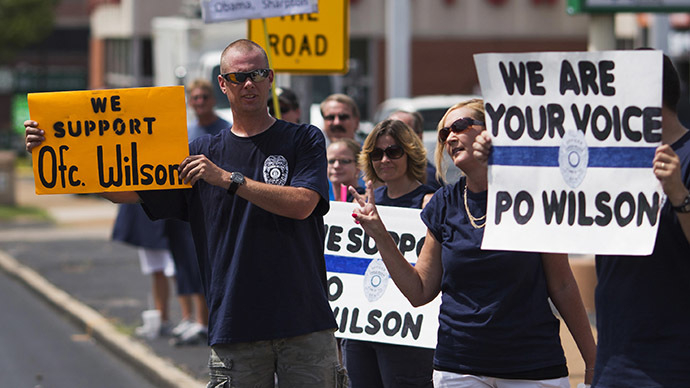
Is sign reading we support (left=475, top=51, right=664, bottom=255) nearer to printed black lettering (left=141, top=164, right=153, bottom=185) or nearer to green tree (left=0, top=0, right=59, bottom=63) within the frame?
printed black lettering (left=141, top=164, right=153, bottom=185)

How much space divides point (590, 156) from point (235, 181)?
4.33 feet

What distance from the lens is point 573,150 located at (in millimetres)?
3852

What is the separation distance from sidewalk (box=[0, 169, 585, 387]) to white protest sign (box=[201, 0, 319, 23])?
2.47 meters

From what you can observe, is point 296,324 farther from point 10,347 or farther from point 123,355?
point 10,347

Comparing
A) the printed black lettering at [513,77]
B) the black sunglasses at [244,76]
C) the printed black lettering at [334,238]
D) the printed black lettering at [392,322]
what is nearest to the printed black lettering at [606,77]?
the printed black lettering at [513,77]

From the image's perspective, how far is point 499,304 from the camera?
14.1ft

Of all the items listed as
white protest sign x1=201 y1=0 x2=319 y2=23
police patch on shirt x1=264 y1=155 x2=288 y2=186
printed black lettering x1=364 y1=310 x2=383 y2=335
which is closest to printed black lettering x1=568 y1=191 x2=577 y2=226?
police patch on shirt x1=264 y1=155 x2=288 y2=186

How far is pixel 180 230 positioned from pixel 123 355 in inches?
44.7

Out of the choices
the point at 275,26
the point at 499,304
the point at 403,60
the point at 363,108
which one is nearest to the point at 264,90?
the point at 499,304

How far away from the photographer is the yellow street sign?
819cm

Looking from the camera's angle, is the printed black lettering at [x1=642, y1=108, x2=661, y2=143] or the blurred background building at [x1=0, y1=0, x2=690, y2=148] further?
the blurred background building at [x1=0, y1=0, x2=690, y2=148]

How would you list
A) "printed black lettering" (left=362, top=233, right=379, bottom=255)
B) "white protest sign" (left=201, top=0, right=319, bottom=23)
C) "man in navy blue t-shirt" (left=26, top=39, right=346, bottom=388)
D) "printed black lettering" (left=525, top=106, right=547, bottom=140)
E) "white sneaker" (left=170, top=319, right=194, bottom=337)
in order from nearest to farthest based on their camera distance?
"printed black lettering" (left=525, top=106, right=547, bottom=140) → "man in navy blue t-shirt" (left=26, top=39, right=346, bottom=388) → "printed black lettering" (left=362, top=233, right=379, bottom=255) → "white protest sign" (left=201, top=0, right=319, bottom=23) → "white sneaker" (left=170, top=319, right=194, bottom=337)

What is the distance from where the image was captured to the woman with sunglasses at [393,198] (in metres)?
5.58

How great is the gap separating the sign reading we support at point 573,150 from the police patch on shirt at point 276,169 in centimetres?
93
